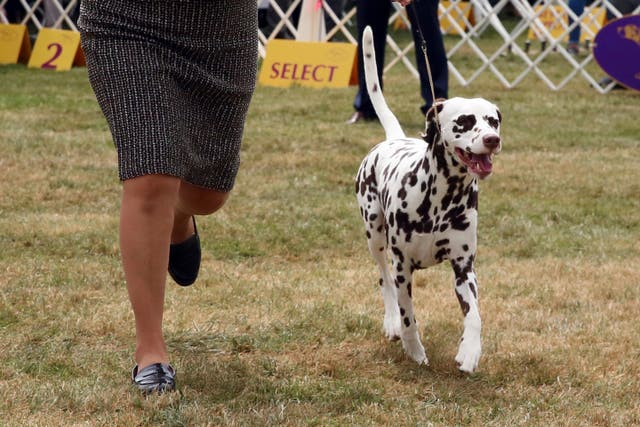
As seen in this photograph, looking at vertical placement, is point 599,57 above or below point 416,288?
below

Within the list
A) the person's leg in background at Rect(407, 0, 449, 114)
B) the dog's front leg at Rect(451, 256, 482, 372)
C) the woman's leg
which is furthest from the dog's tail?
the person's leg in background at Rect(407, 0, 449, 114)

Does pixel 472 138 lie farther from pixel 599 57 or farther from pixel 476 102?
pixel 599 57

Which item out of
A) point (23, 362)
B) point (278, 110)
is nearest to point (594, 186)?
point (278, 110)

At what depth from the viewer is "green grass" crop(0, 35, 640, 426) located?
10.7 feet

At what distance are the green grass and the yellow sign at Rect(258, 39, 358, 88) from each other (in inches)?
Answer: 114

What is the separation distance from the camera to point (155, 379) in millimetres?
3248

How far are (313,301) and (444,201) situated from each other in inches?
47.5

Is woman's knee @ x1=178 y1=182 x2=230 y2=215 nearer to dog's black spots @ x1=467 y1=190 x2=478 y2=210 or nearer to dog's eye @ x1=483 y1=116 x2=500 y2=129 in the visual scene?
dog's black spots @ x1=467 y1=190 x2=478 y2=210

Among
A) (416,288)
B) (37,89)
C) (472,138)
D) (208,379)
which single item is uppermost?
(472,138)

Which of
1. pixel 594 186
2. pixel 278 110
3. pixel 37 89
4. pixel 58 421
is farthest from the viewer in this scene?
pixel 37 89

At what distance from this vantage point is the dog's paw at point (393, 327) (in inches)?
153

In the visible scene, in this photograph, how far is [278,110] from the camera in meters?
9.35

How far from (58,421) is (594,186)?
4398mm

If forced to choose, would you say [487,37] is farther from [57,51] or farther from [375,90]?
[375,90]
